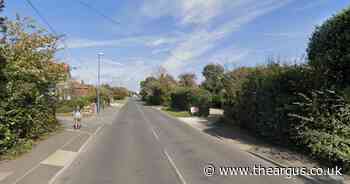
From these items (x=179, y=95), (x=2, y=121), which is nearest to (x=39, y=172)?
(x=2, y=121)

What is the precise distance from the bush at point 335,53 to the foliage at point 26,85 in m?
10.9

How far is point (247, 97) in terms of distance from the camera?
15.9 metres

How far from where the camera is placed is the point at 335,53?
964 centimetres

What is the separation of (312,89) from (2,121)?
425 inches

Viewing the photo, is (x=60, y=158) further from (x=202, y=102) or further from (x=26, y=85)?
(x=202, y=102)

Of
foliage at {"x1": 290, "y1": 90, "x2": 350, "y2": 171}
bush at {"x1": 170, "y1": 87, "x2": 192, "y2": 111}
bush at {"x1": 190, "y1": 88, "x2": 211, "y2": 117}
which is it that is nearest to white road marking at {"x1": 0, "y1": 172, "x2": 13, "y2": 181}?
foliage at {"x1": 290, "y1": 90, "x2": 350, "y2": 171}

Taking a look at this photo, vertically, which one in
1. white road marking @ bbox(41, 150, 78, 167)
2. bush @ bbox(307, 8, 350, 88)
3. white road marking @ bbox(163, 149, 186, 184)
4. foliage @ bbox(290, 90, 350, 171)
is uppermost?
bush @ bbox(307, 8, 350, 88)

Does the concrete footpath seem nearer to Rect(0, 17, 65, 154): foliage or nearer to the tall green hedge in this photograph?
Rect(0, 17, 65, 154): foliage

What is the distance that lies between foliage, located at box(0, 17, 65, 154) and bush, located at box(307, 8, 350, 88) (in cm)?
1093

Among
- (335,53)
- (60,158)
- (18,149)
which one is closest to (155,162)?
(60,158)

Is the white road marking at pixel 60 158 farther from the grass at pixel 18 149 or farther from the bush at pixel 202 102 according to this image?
the bush at pixel 202 102

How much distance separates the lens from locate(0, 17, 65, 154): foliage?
381 inches

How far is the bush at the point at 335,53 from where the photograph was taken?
31.0 ft

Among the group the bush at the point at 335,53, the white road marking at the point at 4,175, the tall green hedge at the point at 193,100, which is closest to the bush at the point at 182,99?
the tall green hedge at the point at 193,100
